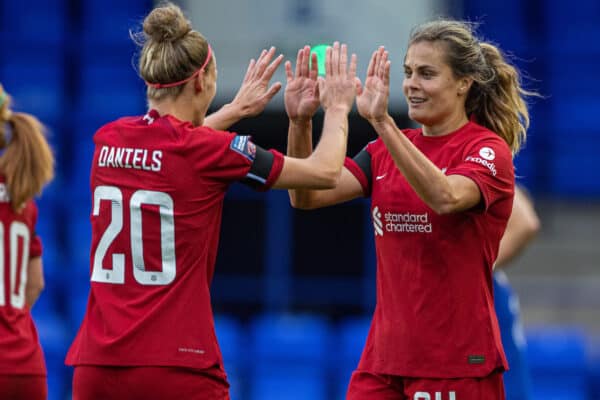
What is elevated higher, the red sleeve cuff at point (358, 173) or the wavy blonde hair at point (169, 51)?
the wavy blonde hair at point (169, 51)

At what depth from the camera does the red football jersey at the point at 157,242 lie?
142 inches

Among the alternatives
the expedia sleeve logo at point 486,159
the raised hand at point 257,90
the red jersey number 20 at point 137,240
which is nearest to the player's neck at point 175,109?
the red jersey number 20 at point 137,240

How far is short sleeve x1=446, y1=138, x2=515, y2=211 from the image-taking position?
3801 mm

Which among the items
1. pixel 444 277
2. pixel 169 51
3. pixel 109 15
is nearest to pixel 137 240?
pixel 169 51

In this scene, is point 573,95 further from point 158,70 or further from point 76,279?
point 158,70

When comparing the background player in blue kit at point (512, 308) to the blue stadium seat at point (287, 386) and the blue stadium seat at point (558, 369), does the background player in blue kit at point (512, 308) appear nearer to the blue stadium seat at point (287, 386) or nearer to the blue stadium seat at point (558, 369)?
the blue stadium seat at point (558, 369)

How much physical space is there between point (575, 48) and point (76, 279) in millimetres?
6511

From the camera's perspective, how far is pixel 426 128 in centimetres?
408

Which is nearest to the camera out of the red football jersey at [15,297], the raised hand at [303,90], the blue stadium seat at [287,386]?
the raised hand at [303,90]

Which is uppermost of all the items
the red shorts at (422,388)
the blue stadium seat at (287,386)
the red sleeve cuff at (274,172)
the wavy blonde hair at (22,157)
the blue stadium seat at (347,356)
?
the wavy blonde hair at (22,157)

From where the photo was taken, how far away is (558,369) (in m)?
8.85

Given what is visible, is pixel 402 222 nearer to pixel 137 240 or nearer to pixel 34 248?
pixel 137 240

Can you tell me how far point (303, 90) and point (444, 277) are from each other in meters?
0.89

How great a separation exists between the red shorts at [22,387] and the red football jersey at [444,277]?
4.24 ft
